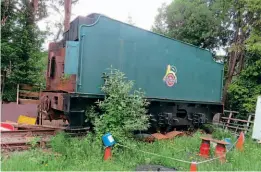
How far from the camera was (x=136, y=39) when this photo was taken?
7512 mm

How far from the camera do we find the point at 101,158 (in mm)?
5168

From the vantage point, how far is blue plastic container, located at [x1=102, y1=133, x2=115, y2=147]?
17.5 feet

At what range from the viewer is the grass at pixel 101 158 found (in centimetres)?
462

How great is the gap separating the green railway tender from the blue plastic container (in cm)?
125

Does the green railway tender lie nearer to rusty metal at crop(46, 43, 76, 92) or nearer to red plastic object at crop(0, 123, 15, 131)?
rusty metal at crop(46, 43, 76, 92)

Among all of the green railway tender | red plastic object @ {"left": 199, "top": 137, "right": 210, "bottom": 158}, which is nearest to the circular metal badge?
the green railway tender

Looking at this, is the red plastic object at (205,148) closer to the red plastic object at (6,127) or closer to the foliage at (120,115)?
the foliage at (120,115)

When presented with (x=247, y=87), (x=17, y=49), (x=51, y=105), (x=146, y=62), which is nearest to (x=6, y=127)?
(x=51, y=105)

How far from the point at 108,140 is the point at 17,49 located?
7.73 meters

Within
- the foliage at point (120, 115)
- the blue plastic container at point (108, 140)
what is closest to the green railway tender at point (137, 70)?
the foliage at point (120, 115)

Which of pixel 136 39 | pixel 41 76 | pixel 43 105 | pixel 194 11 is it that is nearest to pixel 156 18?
pixel 194 11

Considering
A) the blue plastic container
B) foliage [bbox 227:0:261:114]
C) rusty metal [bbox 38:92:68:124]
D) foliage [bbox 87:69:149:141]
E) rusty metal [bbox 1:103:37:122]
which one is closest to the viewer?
the blue plastic container

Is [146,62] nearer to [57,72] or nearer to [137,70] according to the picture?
[137,70]

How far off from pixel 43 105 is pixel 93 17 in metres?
2.90
